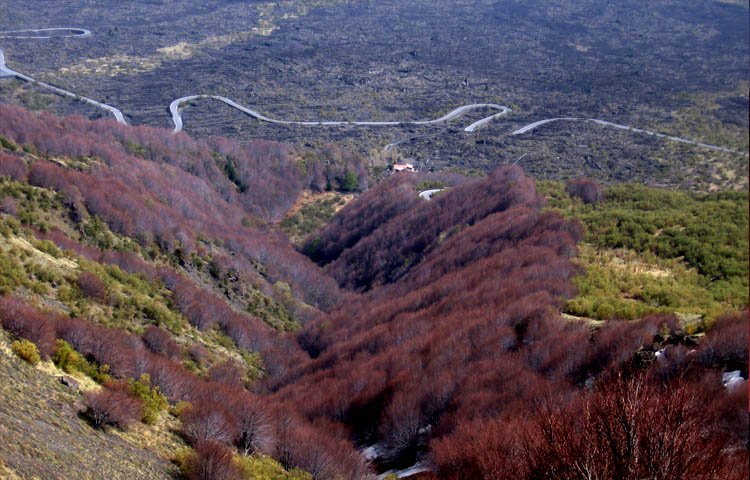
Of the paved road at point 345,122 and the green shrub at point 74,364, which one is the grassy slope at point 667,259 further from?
the paved road at point 345,122

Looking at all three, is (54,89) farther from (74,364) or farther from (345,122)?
(74,364)

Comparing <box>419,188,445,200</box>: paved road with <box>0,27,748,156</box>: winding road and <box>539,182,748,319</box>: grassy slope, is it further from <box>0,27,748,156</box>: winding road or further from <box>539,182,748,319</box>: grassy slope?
<box>0,27,748,156</box>: winding road

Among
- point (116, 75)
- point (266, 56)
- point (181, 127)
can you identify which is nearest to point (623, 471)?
point (181, 127)

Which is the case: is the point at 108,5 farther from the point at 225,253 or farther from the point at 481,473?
the point at 481,473

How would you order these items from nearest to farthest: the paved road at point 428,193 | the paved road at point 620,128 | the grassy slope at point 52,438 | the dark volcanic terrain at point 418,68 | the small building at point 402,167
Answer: the grassy slope at point 52,438 → the paved road at point 620,128 → the paved road at point 428,193 → the dark volcanic terrain at point 418,68 → the small building at point 402,167

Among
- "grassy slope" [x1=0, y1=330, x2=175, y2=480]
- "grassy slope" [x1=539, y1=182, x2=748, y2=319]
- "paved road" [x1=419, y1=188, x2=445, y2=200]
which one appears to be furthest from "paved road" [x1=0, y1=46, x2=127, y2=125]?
"grassy slope" [x1=0, y1=330, x2=175, y2=480]

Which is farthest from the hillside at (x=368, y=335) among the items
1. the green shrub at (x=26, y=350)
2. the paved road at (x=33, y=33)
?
the paved road at (x=33, y=33)
